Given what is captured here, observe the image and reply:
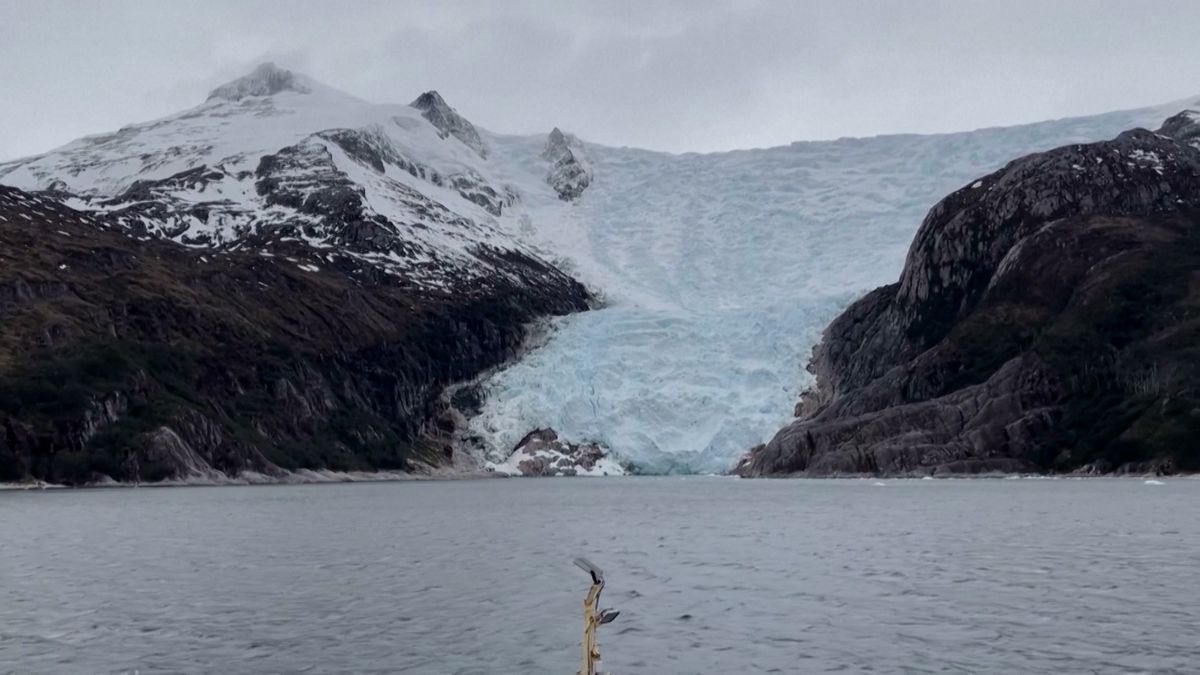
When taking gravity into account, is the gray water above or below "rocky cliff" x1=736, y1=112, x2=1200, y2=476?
below

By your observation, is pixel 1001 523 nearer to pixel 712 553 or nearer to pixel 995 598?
pixel 712 553

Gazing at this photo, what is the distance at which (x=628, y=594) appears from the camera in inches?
1484

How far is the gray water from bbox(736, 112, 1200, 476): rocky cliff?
69.9 m

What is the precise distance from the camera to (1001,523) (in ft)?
210

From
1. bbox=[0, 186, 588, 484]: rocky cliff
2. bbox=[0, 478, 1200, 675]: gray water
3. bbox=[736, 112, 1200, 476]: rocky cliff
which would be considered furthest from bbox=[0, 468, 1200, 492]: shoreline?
bbox=[0, 478, 1200, 675]: gray water

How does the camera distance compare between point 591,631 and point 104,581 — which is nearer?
point 591,631

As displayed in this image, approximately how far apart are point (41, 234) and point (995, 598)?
648ft

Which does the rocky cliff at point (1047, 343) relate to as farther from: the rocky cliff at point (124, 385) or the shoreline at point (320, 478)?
the rocky cliff at point (124, 385)

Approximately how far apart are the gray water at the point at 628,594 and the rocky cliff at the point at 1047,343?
69.9m

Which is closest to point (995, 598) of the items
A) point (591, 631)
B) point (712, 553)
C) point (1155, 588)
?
point (1155, 588)

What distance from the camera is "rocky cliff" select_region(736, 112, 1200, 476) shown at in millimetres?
139750

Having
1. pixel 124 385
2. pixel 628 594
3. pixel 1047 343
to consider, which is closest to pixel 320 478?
pixel 124 385

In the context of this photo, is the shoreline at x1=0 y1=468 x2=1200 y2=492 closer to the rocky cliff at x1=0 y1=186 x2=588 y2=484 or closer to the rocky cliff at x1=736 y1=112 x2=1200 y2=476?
the rocky cliff at x1=0 y1=186 x2=588 y2=484

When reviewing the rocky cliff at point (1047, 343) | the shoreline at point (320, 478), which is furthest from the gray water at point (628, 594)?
the rocky cliff at point (1047, 343)
